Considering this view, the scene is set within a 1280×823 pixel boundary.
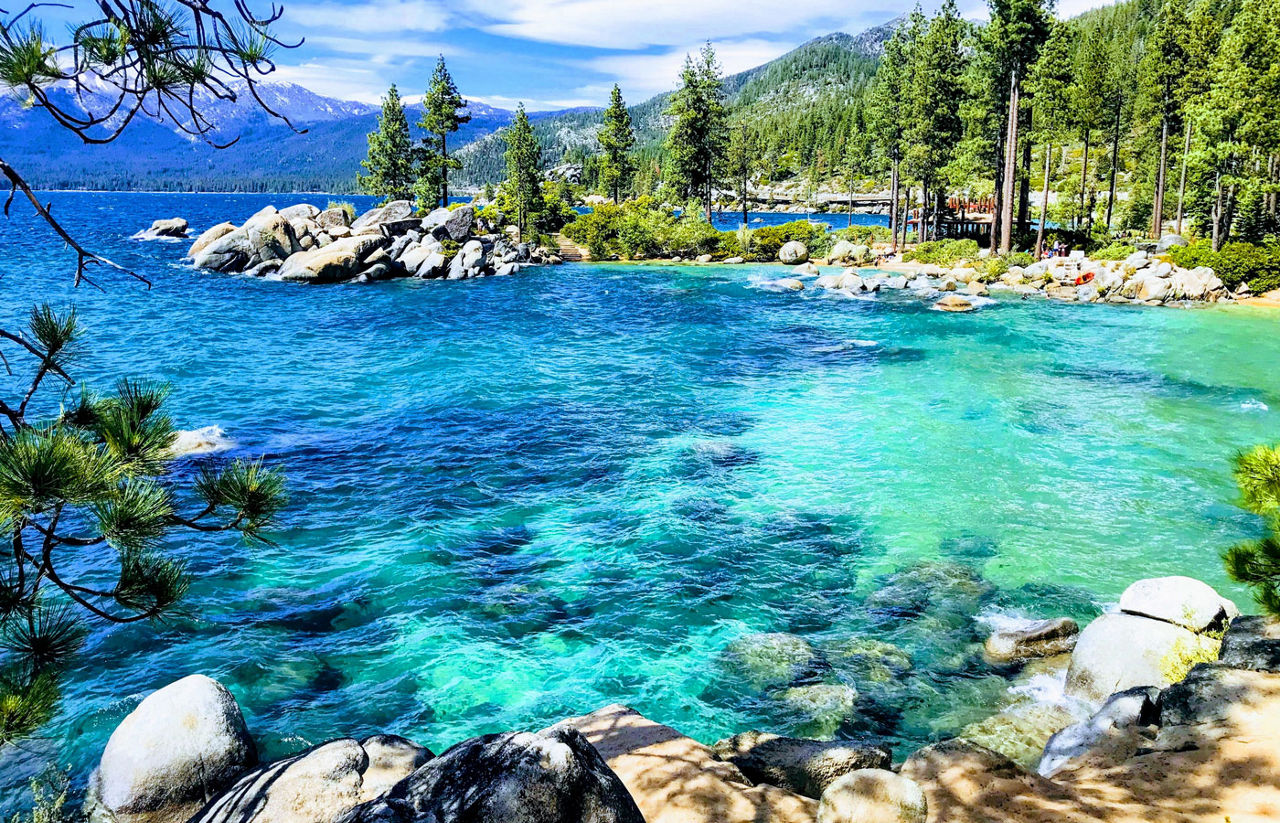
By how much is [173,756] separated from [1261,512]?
37.2 ft

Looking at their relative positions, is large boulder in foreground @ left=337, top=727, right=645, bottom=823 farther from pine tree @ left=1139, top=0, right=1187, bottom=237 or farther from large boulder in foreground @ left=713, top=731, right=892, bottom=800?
pine tree @ left=1139, top=0, right=1187, bottom=237

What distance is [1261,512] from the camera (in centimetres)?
686

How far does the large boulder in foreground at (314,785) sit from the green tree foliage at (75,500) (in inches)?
126

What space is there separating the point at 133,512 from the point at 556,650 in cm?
800

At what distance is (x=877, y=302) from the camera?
1705 inches

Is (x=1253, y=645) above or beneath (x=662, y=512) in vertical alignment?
above

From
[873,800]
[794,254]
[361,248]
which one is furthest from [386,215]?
[873,800]


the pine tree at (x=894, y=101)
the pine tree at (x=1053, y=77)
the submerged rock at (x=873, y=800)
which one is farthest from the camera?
the pine tree at (x=894, y=101)

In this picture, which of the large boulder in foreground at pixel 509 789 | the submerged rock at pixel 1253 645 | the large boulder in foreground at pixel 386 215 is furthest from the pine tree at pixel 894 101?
the large boulder in foreground at pixel 509 789

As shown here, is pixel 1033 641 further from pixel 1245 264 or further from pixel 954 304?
pixel 1245 264

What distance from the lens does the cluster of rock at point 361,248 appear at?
5256 cm

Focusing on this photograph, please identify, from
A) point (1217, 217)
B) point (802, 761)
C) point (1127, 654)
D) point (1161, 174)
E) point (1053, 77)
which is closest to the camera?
point (802, 761)

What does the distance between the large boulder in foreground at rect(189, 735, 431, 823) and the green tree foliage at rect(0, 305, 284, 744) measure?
3.20 m

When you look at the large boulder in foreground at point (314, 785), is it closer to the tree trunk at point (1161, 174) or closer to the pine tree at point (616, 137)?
the tree trunk at point (1161, 174)
